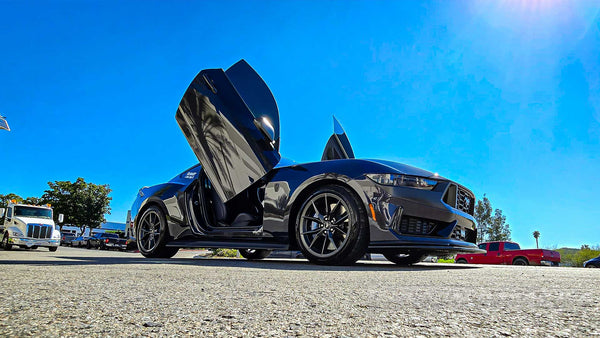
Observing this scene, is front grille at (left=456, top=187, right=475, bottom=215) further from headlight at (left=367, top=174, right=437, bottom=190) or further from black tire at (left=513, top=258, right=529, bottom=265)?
black tire at (left=513, top=258, right=529, bottom=265)

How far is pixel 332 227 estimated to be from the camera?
4441mm

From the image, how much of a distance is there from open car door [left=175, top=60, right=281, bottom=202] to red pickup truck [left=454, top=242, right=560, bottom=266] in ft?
44.5

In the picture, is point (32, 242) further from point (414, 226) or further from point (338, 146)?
point (414, 226)

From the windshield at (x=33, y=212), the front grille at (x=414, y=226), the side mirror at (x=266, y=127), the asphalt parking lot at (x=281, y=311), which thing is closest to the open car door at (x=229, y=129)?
the side mirror at (x=266, y=127)

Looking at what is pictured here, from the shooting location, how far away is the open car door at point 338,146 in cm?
673

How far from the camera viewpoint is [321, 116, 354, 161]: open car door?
22.1 ft

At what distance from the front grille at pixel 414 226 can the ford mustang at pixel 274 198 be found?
11 millimetres

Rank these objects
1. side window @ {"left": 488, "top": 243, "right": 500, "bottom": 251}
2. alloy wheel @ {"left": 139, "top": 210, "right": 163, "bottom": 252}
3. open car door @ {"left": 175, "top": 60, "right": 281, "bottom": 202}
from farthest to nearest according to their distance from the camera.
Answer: side window @ {"left": 488, "top": 243, "right": 500, "bottom": 251}
alloy wheel @ {"left": 139, "top": 210, "right": 163, "bottom": 252}
open car door @ {"left": 175, "top": 60, "right": 281, "bottom": 202}

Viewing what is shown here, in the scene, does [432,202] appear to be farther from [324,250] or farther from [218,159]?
[218,159]

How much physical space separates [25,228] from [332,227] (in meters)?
13.5

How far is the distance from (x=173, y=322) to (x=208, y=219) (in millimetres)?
4978

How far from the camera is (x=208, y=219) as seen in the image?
605cm

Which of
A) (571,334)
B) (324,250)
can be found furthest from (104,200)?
(571,334)

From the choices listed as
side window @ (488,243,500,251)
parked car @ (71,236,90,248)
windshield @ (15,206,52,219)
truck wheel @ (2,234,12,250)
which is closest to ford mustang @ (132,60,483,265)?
truck wheel @ (2,234,12,250)
